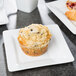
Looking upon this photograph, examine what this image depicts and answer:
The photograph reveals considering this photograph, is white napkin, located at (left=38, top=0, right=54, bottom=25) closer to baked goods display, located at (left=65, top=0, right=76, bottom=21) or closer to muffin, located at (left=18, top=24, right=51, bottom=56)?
baked goods display, located at (left=65, top=0, right=76, bottom=21)

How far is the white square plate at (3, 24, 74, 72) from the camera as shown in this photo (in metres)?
0.72

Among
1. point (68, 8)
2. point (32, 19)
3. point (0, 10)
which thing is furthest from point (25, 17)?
point (68, 8)

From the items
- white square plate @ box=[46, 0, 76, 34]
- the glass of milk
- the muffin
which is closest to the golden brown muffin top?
the muffin

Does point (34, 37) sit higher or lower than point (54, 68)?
higher

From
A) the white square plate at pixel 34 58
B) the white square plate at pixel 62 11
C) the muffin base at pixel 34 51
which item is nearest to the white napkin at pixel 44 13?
the white square plate at pixel 62 11

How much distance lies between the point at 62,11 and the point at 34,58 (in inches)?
16.4

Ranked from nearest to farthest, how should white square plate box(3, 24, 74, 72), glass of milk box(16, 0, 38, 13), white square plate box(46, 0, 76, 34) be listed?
white square plate box(3, 24, 74, 72) → white square plate box(46, 0, 76, 34) → glass of milk box(16, 0, 38, 13)

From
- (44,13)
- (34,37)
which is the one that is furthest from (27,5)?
(34,37)

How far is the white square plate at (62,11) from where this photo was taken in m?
0.92

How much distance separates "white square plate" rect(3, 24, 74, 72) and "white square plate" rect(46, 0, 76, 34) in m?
0.08

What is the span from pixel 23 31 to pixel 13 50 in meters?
0.09

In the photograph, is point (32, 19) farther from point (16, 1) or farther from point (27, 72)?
point (27, 72)

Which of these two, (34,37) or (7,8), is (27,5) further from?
(34,37)

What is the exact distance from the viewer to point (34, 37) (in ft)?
2.41
